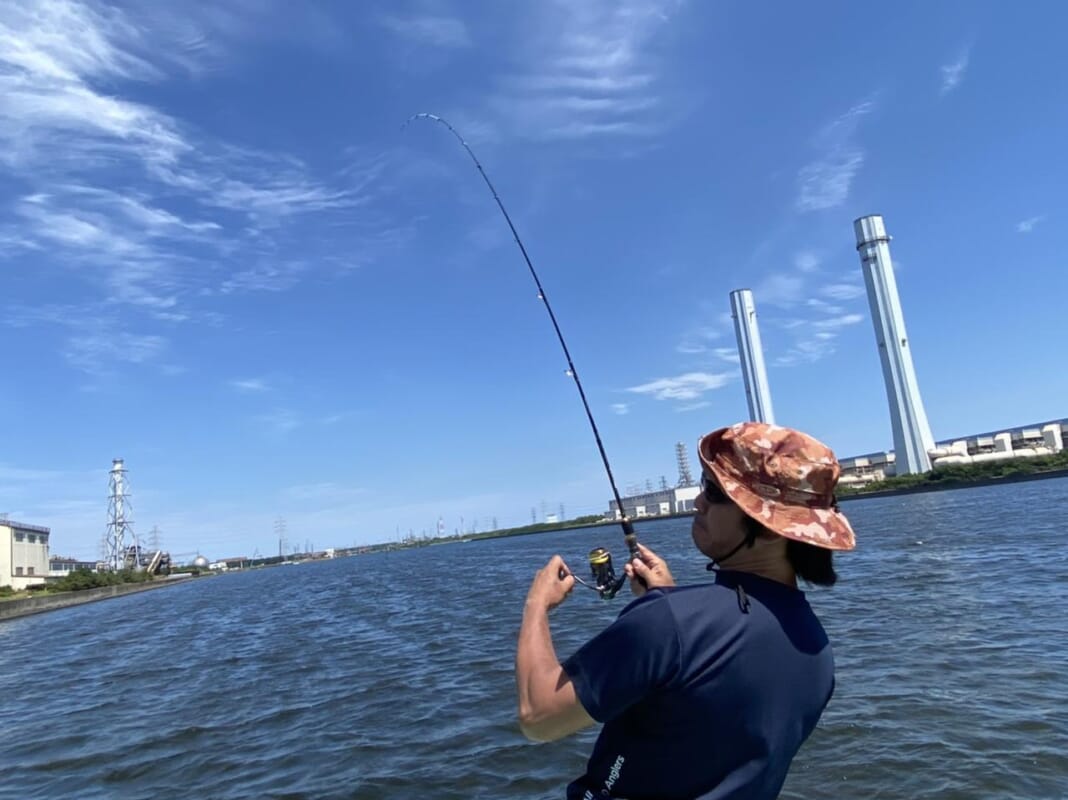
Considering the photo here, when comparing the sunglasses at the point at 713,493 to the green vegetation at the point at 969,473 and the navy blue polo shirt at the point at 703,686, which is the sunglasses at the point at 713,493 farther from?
the green vegetation at the point at 969,473

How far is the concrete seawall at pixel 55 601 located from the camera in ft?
139

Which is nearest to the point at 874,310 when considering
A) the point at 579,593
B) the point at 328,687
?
the point at 579,593

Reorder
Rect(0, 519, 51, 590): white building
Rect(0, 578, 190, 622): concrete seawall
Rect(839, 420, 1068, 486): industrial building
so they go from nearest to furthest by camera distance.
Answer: Rect(0, 578, 190, 622): concrete seawall, Rect(0, 519, 51, 590): white building, Rect(839, 420, 1068, 486): industrial building

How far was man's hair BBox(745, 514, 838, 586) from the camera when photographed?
2045 millimetres

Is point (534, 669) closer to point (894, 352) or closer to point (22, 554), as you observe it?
point (22, 554)

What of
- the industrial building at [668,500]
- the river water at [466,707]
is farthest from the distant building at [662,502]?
the river water at [466,707]

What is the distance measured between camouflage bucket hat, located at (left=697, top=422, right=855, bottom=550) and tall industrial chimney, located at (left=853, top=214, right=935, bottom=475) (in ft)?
419

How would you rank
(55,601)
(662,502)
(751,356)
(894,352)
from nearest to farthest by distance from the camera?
(55,601)
(894,352)
(751,356)
(662,502)

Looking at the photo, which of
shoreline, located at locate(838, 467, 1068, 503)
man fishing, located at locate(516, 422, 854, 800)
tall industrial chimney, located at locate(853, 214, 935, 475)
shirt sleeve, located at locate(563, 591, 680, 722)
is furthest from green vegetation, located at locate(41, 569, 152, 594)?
tall industrial chimney, located at locate(853, 214, 935, 475)

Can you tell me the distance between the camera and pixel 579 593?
20.9m

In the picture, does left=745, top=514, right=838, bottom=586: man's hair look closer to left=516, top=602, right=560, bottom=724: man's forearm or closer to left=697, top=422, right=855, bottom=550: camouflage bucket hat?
left=697, top=422, right=855, bottom=550: camouflage bucket hat

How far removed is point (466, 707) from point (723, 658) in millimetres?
8776

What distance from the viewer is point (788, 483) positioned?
6.66 feet

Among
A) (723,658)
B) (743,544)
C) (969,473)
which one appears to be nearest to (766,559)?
(743,544)
